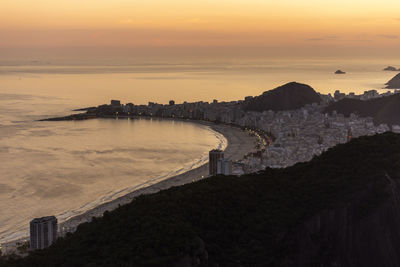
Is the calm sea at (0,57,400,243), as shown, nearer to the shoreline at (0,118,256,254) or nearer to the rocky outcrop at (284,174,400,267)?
the shoreline at (0,118,256,254)

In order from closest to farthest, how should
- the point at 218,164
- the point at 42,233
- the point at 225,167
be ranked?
the point at 42,233 < the point at 225,167 < the point at 218,164

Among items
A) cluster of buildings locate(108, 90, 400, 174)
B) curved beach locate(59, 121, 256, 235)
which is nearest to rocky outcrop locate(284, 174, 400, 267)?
curved beach locate(59, 121, 256, 235)

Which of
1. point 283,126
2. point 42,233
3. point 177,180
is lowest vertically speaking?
point 42,233

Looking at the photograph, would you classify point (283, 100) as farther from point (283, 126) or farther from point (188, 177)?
point (188, 177)

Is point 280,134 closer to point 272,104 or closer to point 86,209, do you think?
point 272,104

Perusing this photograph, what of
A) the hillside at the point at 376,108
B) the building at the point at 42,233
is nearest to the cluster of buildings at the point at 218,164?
the building at the point at 42,233

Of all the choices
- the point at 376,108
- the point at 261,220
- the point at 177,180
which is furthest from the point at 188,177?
the point at 376,108
